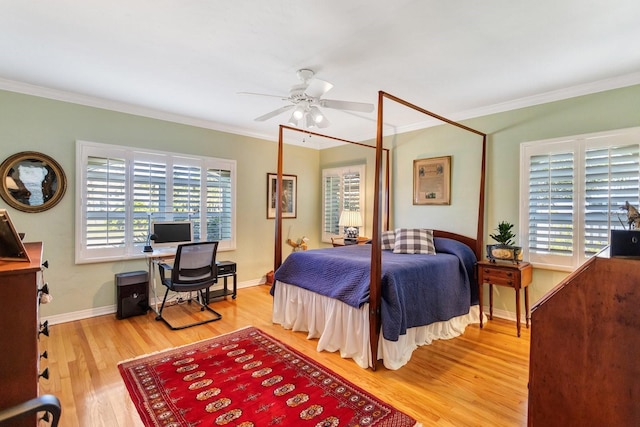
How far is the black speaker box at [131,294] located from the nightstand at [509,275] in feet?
12.7

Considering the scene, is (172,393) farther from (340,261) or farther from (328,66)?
(328,66)

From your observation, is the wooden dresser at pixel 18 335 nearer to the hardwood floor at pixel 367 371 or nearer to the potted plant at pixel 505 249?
the hardwood floor at pixel 367 371

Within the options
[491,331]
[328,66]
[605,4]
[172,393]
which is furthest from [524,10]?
[172,393]

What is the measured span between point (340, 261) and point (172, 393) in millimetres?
1668

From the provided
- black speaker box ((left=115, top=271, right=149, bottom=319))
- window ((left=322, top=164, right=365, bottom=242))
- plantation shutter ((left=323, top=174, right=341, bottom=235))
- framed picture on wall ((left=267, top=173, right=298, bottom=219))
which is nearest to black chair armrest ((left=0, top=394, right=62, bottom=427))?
black speaker box ((left=115, top=271, right=149, bottom=319))

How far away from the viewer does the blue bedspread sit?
8.35 feet

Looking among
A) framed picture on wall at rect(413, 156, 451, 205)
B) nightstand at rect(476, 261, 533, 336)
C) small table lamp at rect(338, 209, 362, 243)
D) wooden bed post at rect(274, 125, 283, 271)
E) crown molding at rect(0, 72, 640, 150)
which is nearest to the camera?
crown molding at rect(0, 72, 640, 150)

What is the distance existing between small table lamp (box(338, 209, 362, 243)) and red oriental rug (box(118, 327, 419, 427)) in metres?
2.42

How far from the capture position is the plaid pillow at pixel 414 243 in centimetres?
365

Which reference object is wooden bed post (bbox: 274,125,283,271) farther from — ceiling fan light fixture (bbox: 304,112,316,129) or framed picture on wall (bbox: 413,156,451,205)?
framed picture on wall (bbox: 413,156,451,205)

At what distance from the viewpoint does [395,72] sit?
2863mm

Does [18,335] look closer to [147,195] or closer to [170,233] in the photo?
[170,233]

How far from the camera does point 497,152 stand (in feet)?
12.3

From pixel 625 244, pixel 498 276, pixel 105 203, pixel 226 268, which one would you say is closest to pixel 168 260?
pixel 226 268
